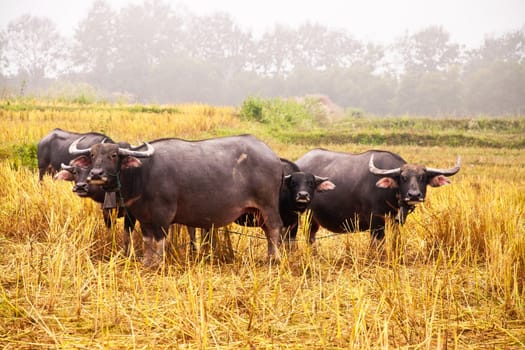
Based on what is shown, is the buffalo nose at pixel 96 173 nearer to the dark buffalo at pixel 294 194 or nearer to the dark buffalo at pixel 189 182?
the dark buffalo at pixel 189 182

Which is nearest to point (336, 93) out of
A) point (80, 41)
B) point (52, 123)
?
point (80, 41)

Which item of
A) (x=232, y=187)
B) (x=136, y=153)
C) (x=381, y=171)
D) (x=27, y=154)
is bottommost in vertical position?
(x=27, y=154)

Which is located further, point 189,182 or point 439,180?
point 439,180

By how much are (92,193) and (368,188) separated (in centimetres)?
244

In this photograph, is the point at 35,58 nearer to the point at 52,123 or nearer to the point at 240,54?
the point at 240,54

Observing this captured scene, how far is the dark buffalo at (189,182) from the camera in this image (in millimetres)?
4426

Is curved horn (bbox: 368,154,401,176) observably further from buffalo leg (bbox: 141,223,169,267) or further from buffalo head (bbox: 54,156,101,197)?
buffalo head (bbox: 54,156,101,197)

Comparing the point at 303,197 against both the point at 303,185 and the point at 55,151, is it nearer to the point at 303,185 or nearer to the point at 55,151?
the point at 303,185

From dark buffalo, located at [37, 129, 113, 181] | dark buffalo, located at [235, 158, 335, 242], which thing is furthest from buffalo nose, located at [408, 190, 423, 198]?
dark buffalo, located at [37, 129, 113, 181]

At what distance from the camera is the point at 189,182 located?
4559 mm

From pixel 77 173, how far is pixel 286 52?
42.9 meters

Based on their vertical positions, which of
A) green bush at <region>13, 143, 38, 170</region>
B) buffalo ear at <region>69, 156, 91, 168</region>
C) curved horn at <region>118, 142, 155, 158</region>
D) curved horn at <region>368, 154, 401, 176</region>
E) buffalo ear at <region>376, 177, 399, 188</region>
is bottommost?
green bush at <region>13, 143, 38, 170</region>

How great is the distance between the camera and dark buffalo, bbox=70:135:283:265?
4.43 metres

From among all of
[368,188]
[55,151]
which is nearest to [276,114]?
[55,151]
